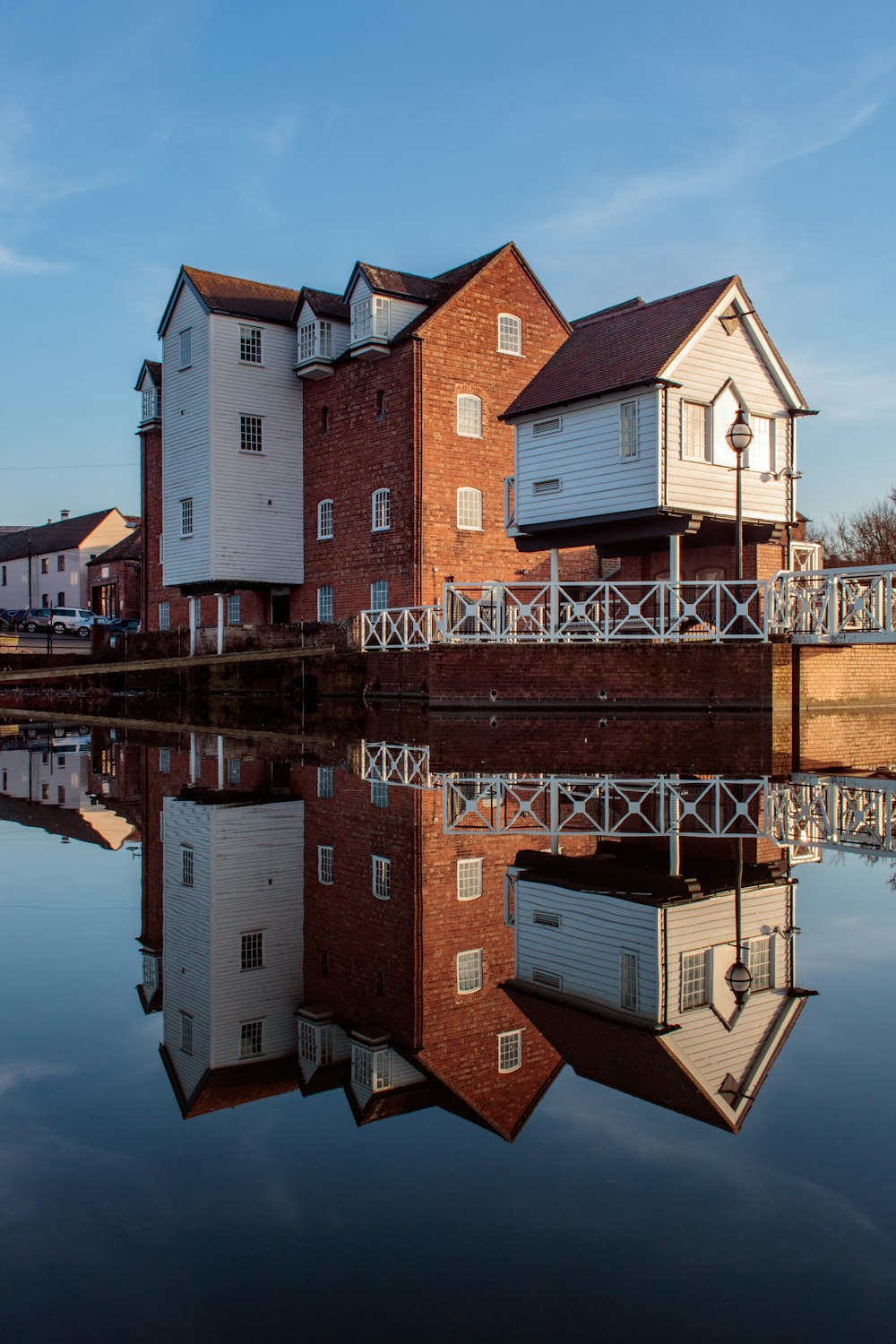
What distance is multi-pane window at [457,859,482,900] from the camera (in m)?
7.48

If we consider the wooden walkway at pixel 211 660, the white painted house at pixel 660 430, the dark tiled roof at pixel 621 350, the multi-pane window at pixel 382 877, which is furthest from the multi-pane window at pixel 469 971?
the wooden walkway at pixel 211 660

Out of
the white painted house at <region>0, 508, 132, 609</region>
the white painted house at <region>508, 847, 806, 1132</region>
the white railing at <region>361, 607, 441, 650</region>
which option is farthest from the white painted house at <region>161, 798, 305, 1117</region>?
the white painted house at <region>0, 508, 132, 609</region>

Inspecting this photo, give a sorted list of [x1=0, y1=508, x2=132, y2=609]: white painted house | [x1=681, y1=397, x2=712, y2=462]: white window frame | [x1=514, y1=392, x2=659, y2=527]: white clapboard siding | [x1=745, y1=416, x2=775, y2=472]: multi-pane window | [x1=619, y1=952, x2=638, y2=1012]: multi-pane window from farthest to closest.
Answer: [x1=0, y1=508, x2=132, y2=609]: white painted house < [x1=745, y1=416, x2=775, y2=472]: multi-pane window < [x1=681, y1=397, x2=712, y2=462]: white window frame < [x1=514, y1=392, x2=659, y2=527]: white clapboard siding < [x1=619, y1=952, x2=638, y2=1012]: multi-pane window

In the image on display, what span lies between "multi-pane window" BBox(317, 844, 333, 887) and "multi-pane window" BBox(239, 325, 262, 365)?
3159 cm

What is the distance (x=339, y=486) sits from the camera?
3709 cm

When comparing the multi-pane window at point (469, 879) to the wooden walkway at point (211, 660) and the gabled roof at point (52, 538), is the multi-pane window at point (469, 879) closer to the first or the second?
the wooden walkway at point (211, 660)

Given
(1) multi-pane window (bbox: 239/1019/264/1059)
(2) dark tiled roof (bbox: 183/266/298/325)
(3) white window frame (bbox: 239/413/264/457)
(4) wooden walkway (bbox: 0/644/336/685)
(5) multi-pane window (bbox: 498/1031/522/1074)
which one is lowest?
(1) multi-pane window (bbox: 239/1019/264/1059)

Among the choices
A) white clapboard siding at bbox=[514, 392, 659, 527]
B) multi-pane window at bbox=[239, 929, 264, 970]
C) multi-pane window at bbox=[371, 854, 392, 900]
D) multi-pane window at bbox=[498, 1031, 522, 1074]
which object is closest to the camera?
multi-pane window at bbox=[498, 1031, 522, 1074]

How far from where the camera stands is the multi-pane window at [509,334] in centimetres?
3566

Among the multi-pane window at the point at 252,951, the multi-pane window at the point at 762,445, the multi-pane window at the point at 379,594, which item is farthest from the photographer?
the multi-pane window at the point at 379,594

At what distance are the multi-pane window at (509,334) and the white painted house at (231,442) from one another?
7.56 meters

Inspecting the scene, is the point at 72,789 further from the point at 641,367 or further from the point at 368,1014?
the point at 641,367

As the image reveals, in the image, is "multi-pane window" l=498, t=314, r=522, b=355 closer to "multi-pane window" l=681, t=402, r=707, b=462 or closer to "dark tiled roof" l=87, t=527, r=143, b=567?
"multi-pane window" l=681, t=402, r=707, b=462

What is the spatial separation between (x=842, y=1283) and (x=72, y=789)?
1233 cm
